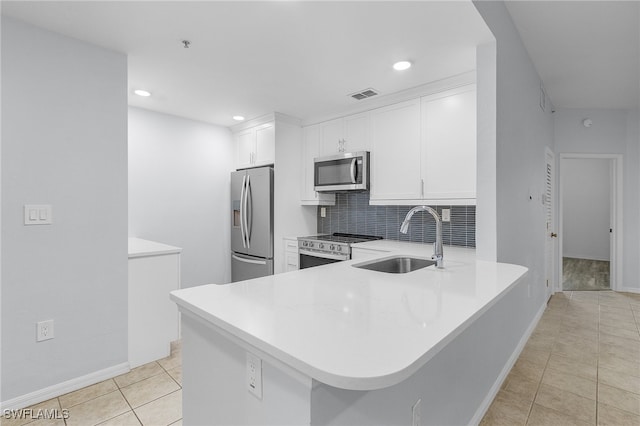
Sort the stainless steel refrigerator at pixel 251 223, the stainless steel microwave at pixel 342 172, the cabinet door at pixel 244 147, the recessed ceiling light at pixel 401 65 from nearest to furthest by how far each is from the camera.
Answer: the recessed ceiling light at pixel 401 65 < the stainless steel microwave at pixel 342 172 < the stainless steel refrigerator at pixel 251 223 < the cabinet door at pixel 244 147

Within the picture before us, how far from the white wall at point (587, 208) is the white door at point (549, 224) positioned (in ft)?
10.7

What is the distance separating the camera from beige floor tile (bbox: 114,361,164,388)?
2.26m

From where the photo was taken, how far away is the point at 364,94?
10.3 ft

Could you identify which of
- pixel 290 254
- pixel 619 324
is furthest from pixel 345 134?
pixel 619 324

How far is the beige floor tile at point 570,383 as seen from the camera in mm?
2178

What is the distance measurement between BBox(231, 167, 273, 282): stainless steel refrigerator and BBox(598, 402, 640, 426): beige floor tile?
2978mm

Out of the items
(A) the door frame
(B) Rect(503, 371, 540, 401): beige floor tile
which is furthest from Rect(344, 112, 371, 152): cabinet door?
(A) the door frame

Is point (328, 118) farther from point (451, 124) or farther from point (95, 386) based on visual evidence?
point (95, 386)

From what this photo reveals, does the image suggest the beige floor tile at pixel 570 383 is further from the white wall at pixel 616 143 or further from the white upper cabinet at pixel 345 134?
the white wall at pixel 616 143

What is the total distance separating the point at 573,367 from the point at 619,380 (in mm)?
263

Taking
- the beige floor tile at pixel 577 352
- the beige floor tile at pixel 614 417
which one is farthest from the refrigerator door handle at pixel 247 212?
the beige floor tile at pixel 614 417

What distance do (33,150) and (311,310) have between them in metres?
2.09

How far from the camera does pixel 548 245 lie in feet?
13.3

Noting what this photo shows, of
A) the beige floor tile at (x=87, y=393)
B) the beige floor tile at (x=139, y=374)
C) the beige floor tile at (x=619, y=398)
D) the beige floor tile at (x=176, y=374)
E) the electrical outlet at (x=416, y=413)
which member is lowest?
the beige floor tile at (x=619, y=398)
